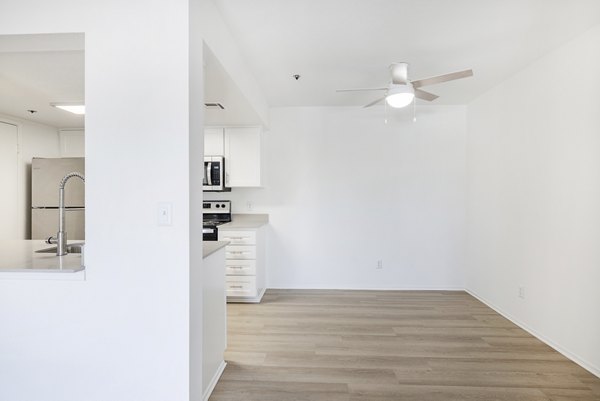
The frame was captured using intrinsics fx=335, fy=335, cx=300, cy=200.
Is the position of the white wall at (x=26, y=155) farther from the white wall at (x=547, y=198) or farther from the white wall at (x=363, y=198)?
the white wall at (x=547, y=198)

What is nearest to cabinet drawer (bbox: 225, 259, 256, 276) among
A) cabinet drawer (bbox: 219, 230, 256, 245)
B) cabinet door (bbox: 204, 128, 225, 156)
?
cabinet drawer (bbox: 219, 230, 256, 245)

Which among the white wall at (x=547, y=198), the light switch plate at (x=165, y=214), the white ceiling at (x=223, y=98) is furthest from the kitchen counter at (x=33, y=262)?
the white wall at (x=547, y=198)

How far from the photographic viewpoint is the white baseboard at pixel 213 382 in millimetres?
2121

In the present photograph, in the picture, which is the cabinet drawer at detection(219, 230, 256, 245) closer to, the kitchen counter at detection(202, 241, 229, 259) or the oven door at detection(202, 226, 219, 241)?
the oven door at detection(202, 226, 219, 241)

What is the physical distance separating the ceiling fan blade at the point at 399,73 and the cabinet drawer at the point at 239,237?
2346 mm

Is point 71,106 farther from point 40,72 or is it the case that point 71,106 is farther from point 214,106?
point 214,106

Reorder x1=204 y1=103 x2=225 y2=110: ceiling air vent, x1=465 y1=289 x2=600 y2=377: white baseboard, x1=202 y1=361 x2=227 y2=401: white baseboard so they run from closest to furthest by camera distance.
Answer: x1=202 y1=361 x2=227 y2=401: white baseboard, x1=465 y1=289 x2=600 y2=377: white baseboard, x1=204 y1=103 x2=225 y2=110: ceiling air vent

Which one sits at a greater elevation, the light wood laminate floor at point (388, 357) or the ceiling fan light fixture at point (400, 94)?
the ceiling fan light fixture at point (400, 94)

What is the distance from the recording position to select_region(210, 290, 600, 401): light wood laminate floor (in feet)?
7.34

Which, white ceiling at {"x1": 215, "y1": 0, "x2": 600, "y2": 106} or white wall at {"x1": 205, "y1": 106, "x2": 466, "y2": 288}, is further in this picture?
white wall at {"x1": 205, "y1": 106, "x2": 466, "y2": 288}

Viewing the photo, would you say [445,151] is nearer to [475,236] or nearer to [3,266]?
[475,236]

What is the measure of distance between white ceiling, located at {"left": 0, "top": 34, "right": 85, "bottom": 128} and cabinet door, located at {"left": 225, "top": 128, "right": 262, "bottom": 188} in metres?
1.74

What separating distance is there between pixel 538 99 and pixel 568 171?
810mm

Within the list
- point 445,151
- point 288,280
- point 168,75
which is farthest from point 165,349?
point 445,151
